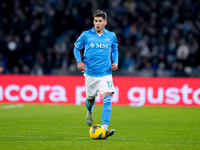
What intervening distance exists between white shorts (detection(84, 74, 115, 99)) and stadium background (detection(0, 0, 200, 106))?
8461 mm

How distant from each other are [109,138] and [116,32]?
13.7 m

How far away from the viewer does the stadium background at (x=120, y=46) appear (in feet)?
57.4

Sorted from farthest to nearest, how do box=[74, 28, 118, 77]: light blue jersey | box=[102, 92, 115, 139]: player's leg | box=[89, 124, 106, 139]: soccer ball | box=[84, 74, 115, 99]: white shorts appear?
box=[74, 28, 118, 77]: light blue jersey
box=[84, 74, 115, 99]: white shorts
box=[102, 92, 115, 139]: player's leg
box=[89, 124, 106, 139]: soccer ball

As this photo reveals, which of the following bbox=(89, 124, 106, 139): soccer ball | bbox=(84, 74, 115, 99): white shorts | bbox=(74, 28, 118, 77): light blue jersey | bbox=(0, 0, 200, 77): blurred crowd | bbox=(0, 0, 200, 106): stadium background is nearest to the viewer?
bbox=(89, 124, 106, 139): soccer ball

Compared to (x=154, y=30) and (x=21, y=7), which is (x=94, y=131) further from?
(x=21, y=7)

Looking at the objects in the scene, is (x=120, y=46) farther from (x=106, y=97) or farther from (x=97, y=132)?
(x=97, y=132)

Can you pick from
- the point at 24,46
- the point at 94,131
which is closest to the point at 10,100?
the point at 24,46

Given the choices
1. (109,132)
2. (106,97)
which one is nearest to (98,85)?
(106,97)

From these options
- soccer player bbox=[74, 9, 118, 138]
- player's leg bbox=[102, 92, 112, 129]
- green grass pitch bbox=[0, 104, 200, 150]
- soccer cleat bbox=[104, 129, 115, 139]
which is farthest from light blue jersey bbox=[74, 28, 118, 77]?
soccer cleat bbox=[104, 129, 115, 139]

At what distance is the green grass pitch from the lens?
7.07 metres

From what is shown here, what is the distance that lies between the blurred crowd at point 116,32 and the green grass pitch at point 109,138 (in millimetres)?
6115

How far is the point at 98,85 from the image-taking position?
8734 millimetres

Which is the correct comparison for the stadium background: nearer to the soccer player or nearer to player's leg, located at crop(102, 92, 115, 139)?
the soccer player

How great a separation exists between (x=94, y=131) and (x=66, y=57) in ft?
41.4
